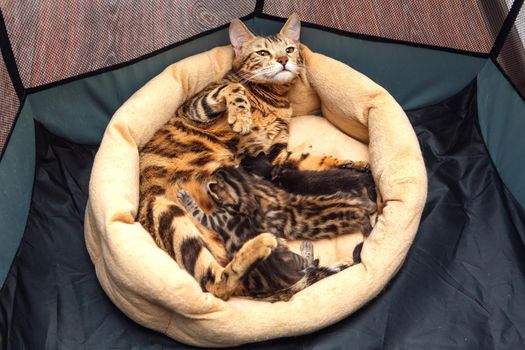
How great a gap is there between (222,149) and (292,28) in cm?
67

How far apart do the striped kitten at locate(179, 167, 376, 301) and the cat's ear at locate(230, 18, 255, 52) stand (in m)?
0.64

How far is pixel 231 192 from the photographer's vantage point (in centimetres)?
222

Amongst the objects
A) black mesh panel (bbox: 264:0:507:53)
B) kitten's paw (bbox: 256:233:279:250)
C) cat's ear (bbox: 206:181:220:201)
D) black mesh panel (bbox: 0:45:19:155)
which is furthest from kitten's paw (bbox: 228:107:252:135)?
black mesh panel (bbox: 0:45:19:155)

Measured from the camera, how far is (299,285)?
2.04m

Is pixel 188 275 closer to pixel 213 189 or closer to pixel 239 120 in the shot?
pixel 213 189

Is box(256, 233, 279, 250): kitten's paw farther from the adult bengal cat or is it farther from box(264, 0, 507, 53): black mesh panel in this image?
box(264, 0, 507, 53): black mesh panel

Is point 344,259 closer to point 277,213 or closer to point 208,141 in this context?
point 277,213

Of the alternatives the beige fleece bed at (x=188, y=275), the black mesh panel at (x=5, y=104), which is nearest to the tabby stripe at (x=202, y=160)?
the beige fleece bed at (x=188, y=275)

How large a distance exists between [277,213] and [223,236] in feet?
0.76

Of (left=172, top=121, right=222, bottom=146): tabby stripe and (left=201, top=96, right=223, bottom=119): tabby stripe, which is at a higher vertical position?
(left=201, top=96, right=223, bottom=119): tabby stripe

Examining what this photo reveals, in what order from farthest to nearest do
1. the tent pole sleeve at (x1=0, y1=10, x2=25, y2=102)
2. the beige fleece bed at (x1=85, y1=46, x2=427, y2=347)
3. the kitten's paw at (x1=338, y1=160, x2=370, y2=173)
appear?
the kitten's paw at (x1=338, y1=160, x2=370, y2=173) → the tent pole sleeve at (x1=0, y1=10, x2=25, y2=102) → the beige fleece bed at (x1=85, y1=46, x2=427, y2=347)

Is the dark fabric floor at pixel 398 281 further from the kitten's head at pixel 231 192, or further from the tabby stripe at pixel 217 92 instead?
the tabby stripe at pixel 217 92

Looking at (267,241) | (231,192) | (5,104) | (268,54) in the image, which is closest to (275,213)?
(231,192)

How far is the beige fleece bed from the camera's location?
1836mm
